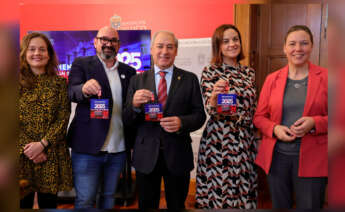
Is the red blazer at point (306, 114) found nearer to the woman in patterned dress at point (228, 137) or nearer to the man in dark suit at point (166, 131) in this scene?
the woman in patterned dress at point (228, 137)

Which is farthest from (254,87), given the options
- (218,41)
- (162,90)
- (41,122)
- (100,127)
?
(41,122)

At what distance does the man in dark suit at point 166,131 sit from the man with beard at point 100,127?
15cm

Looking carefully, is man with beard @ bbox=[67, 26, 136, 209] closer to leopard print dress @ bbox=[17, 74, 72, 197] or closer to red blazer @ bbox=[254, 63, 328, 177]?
leopard print dress @ bbox=[17, 74, 72, 197]

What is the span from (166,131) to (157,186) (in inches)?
14.1

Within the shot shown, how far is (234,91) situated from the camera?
1.71 m

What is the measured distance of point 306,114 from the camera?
1.51m

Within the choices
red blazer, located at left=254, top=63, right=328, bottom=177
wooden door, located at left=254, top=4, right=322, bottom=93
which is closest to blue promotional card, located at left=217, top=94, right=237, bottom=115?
red blazer, located at left=254, top=63, right=328, bottom=177

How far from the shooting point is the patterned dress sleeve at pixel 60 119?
5.33ft

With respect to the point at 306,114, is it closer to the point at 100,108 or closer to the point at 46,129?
the point at 100,108

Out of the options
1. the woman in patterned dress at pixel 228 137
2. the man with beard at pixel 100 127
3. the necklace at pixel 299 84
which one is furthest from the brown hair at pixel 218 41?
the man with beard at pixel 100 127

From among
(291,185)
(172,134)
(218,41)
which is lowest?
(291,185)

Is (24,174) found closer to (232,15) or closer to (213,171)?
(213,171)

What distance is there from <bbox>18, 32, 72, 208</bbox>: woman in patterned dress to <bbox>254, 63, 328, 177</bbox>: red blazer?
4.06ft
